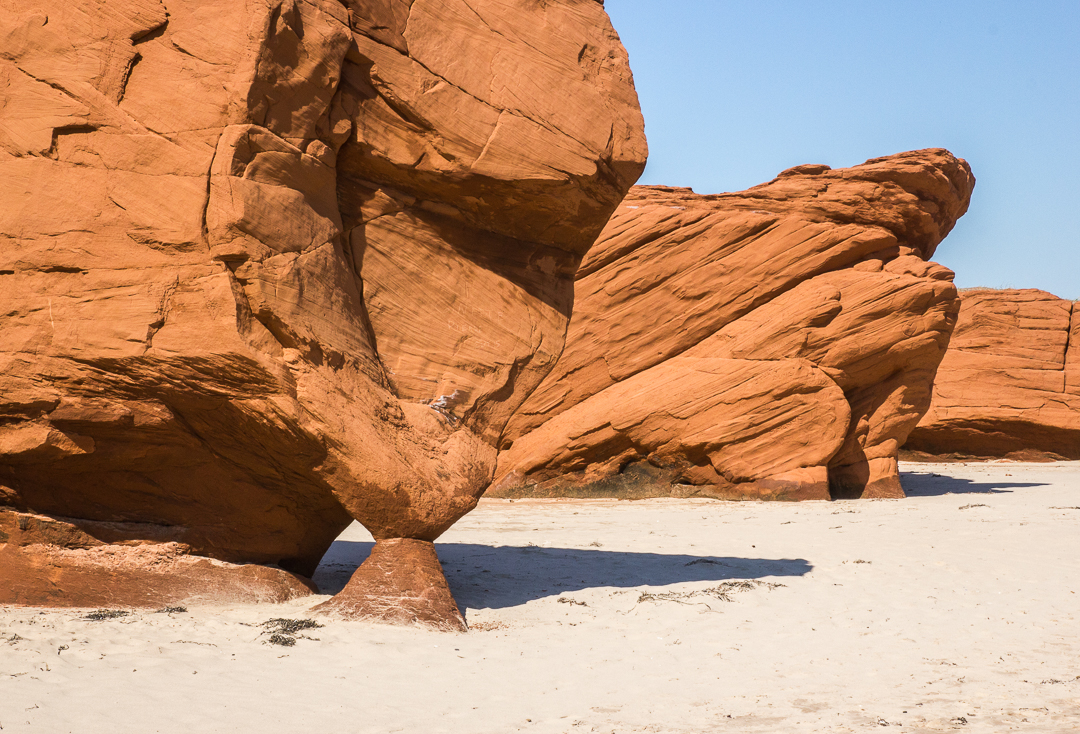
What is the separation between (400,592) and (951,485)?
13.5 m

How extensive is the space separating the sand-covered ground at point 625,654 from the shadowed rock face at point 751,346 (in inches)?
225

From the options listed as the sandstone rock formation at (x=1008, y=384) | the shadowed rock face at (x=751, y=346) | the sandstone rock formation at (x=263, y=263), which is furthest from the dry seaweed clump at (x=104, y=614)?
the sandstone rock formation at (x=1008, y=384)

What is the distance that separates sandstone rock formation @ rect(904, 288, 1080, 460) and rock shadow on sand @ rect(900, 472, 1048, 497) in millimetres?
4089

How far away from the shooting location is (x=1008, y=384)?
67.6 ft

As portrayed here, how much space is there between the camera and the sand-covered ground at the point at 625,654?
11.4ft

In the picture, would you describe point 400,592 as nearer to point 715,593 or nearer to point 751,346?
point 715,593

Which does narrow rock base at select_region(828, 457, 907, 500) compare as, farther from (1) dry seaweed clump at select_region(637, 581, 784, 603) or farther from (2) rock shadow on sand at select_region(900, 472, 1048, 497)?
(1) dry seaweed clump at select_region(637, 581, 784, 603)

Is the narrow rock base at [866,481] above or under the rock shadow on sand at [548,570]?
above

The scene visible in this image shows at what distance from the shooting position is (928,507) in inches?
466

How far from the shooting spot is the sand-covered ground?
11.4ft

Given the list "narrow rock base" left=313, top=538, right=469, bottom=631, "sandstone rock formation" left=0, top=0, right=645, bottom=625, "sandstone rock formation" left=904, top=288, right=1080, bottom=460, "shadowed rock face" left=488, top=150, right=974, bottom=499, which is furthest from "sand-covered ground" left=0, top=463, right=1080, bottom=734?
"sandstone rock formation" left=904, top=288, right=1080, bottom=460

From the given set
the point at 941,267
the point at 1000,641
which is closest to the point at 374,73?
the point at 1000,641

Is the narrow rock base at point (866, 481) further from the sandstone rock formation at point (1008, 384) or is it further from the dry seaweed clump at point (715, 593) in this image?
the dry seaweed clump at point (715, 593)

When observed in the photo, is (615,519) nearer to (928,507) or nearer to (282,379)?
(928,507)
